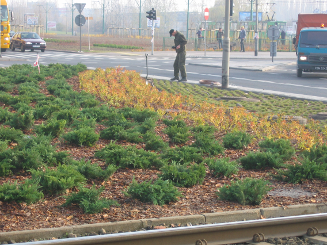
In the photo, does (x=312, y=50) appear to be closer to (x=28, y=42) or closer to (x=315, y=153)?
(x=315, y=153)

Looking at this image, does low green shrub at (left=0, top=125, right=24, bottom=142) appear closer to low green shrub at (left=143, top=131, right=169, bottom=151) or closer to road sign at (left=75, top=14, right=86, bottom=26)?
low green shrub at (left=143, top=131, right=169, bottom=151)

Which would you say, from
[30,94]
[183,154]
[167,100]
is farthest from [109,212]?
[30,94]

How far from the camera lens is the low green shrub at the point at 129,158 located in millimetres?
6750

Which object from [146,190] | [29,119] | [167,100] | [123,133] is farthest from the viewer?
[167,100]

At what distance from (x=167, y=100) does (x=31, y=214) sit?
710 cm

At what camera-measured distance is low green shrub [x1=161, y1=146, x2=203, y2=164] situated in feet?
23.0

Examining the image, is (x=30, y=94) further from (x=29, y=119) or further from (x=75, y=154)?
(x=75, y=154)

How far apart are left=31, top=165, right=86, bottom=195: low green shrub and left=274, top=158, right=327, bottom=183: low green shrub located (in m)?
2.56

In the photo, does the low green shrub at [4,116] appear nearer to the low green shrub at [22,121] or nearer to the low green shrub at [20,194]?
the low green shrub at [22,121]

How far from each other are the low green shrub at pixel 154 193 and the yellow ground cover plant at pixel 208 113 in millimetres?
3040

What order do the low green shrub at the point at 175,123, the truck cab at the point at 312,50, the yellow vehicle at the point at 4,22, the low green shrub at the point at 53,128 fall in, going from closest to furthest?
1. the low green shrub at the point at 53,128
2. the low green shrub at the point at 175,123
3. the truck cab at the point at 312,50
4. the yellow vehicle at the point at 4,22

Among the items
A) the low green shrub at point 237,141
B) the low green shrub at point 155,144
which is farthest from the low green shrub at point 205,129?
the low green shrub at point 155,144

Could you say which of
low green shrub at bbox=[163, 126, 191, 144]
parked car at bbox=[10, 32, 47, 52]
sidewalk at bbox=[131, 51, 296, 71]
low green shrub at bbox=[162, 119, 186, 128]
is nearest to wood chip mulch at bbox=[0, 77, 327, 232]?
low green shrub at bbox=[163, 126, 191, 144]

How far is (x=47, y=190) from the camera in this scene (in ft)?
18.5
